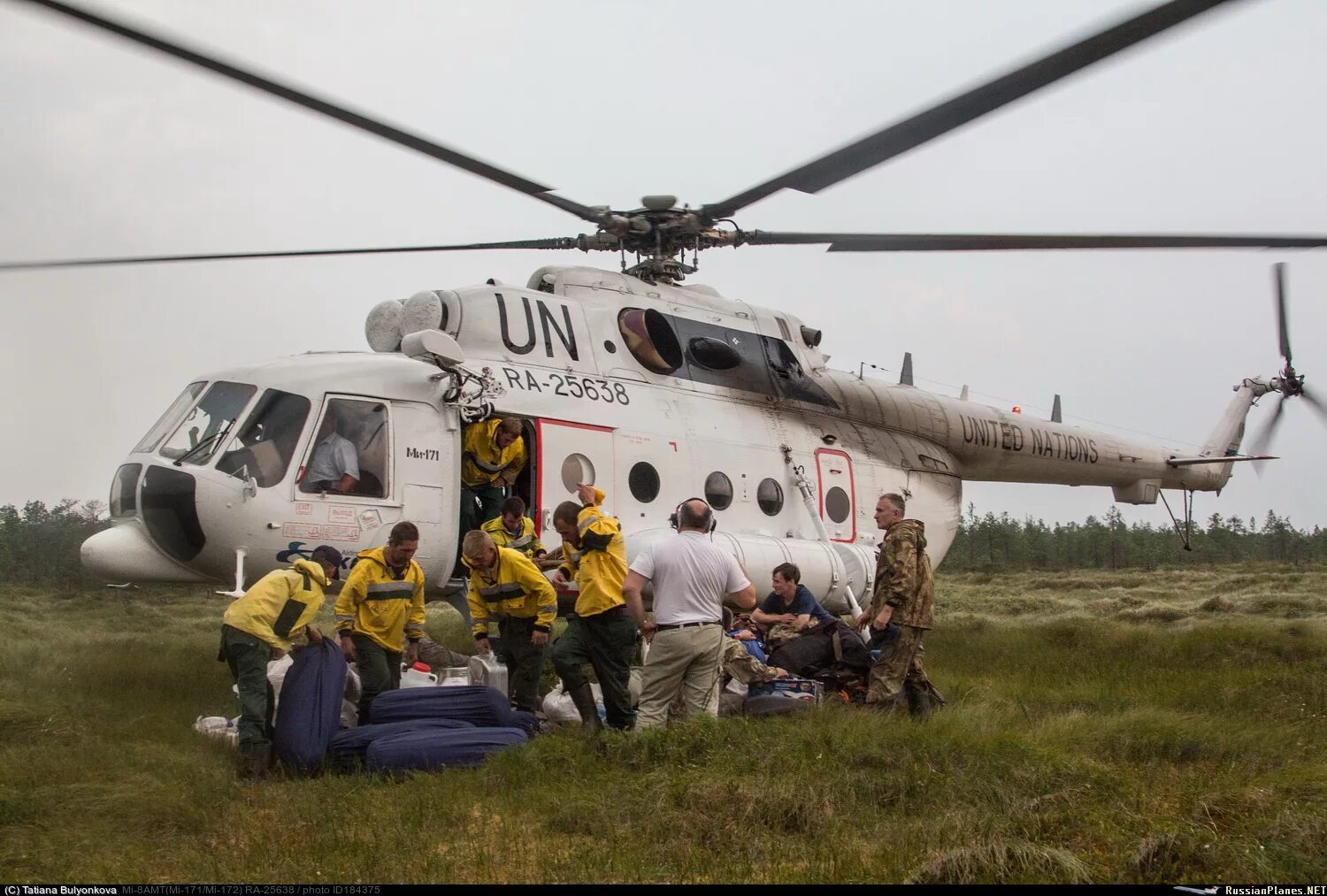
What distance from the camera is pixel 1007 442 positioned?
14273mm

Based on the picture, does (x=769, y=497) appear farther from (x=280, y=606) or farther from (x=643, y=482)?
(x=280, y=606)

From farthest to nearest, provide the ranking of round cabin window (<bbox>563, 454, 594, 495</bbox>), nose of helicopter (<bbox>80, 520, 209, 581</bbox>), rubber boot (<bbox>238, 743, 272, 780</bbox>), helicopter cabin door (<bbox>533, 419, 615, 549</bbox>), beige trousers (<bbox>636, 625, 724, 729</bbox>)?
round cabin window (<bbox>563, 454, 594, 495</bbox>) < helicopter cabin door (<bbox>533, 419, 615, 549</bbox>) < nose of helicopter (<bbox>80, 520, 209, 581</bbox>) < beige trousers (<bbox>636, 625, 724, 729</bbox>) < rubber boot (<bbox>238, 743, 272, 780</bbox>)

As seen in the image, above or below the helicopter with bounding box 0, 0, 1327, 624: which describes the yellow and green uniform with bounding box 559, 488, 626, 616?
below

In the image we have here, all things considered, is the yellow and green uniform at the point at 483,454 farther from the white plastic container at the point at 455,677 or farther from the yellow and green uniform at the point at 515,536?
the white plastic container at the point at 455,677

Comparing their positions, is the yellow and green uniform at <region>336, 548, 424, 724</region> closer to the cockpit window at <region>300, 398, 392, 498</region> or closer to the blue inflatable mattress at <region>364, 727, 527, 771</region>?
the blue inflatable mattress at <region>364, 727, 527, 771</region>

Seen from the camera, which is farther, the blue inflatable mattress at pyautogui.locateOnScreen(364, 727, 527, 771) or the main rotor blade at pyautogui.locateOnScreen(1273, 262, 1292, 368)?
the main rotor blade at pyautogui.locateOnScreen(1273, 262, 1292, 368)

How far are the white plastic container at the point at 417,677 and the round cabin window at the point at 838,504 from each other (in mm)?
4871

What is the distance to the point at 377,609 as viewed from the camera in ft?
26.0

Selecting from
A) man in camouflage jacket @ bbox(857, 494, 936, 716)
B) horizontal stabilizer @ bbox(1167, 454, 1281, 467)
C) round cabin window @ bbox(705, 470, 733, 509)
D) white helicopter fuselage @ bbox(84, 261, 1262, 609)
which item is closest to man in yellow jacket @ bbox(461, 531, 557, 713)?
white helicopter fuselage @ bbox(84, 261, 1262, 609)

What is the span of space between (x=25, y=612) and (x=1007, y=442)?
1029 cm

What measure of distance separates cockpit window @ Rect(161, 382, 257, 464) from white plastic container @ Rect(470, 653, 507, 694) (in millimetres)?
2400

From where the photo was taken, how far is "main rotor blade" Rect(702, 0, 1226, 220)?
586cm

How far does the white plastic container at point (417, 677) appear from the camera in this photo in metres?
8.45

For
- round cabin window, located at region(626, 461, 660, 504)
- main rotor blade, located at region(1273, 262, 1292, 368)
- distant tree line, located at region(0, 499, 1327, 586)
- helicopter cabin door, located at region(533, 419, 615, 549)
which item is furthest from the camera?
distant tree line, located at region(0, 499, 1327, 586)
